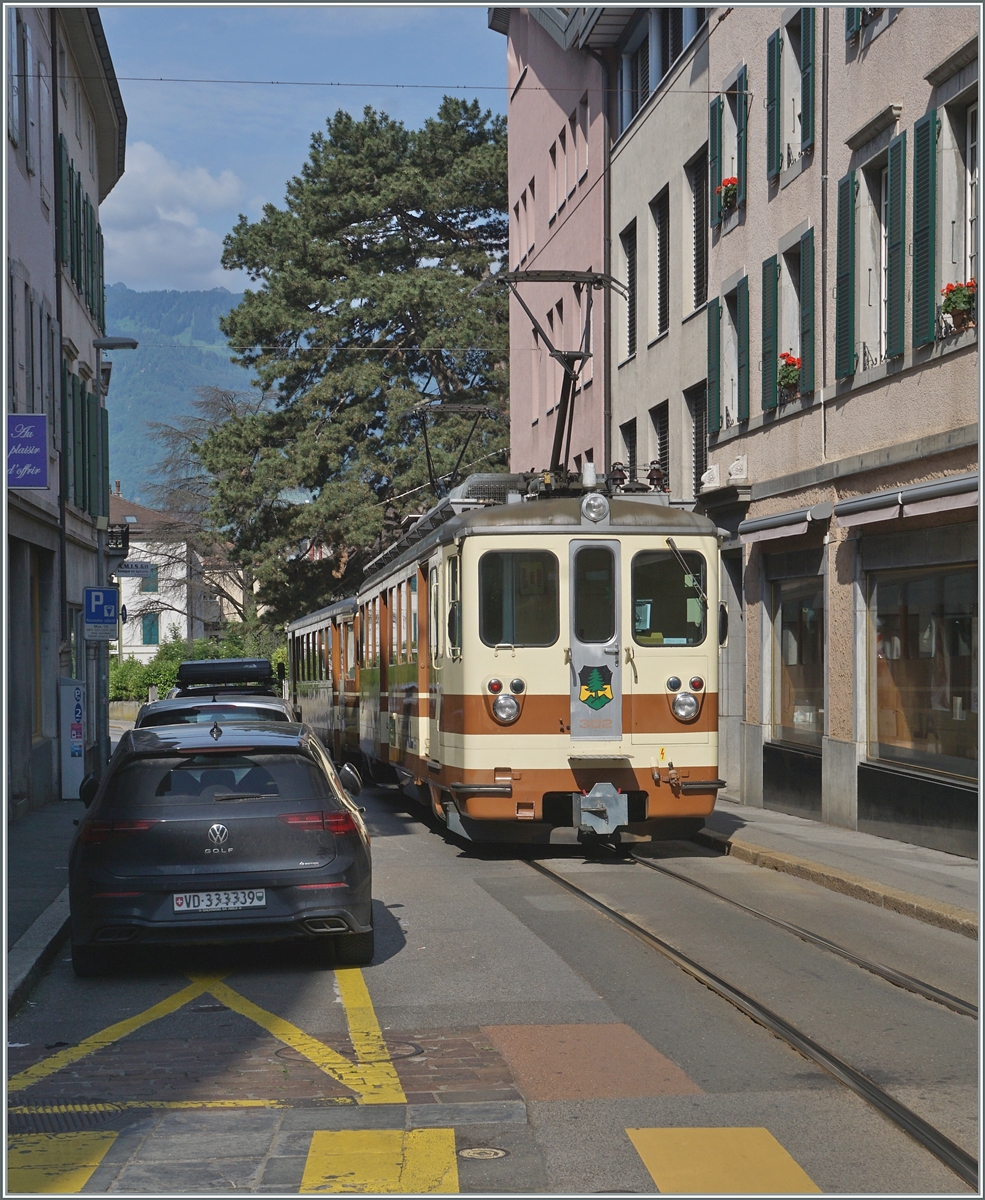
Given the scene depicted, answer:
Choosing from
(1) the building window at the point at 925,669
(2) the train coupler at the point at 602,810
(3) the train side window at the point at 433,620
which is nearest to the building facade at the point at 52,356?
(3) the train side window at the point at 433,620

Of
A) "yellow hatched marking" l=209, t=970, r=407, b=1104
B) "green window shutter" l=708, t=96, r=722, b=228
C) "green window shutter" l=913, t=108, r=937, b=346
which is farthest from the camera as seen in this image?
"green window shutter" l=708, t=96, r=722, b=228

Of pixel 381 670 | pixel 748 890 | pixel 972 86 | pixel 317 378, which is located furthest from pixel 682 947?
pixel 317 378

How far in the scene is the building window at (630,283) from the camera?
29266mm

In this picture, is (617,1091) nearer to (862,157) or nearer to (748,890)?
(748,890)

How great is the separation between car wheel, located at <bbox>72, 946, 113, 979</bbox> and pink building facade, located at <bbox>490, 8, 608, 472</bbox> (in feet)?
68.8

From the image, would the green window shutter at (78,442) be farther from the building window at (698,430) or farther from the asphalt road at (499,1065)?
the asphalt road at (499,1065)

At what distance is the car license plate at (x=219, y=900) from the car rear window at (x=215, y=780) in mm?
548

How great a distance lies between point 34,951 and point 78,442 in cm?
1924

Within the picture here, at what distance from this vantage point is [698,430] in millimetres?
25328

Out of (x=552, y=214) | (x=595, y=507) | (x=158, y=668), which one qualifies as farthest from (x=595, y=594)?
(x=158, y=668)

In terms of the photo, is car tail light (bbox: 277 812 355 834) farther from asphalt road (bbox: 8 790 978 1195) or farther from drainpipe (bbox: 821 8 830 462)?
drainpipe (bbox: 821 8 830 462)

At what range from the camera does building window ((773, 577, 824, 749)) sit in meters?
19.1

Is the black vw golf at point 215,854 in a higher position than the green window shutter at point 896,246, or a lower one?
lower

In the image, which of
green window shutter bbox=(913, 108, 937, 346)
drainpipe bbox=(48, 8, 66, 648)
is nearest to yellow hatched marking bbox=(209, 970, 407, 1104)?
green window shutter bbox=(913, 108, 937, 346)
